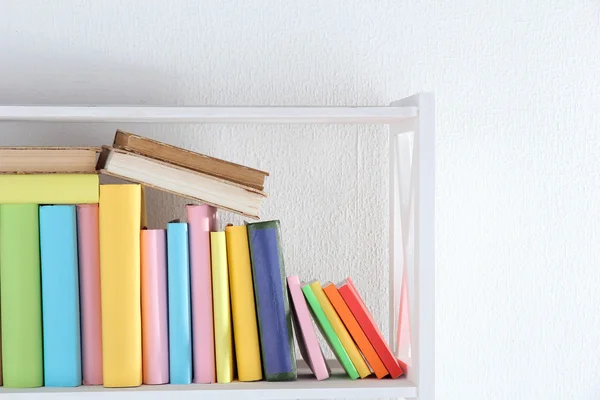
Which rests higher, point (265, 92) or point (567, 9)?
point (567, 9)

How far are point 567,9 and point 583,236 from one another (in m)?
0.34

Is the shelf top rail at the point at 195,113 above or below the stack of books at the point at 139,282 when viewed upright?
above

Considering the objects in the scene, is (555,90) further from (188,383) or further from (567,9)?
(188,383)

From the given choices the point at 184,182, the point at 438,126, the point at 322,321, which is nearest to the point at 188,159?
the point at 184,182

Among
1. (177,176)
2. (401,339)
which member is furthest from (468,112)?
(177,176)

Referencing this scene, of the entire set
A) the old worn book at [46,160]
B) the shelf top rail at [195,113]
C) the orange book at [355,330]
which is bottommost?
the orange book at [355,330]

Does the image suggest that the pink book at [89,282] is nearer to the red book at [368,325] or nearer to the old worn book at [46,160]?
the old worn book at [46,160]

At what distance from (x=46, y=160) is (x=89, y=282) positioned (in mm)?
154

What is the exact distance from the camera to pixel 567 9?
1137 mm

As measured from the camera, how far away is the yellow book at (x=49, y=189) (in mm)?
891

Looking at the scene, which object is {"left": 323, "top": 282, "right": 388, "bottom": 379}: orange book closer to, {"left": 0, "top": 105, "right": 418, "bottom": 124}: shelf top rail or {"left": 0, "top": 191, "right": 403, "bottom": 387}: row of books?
{"left": 0, "top": 191, "right": 403, "bottom": 387}: row of books

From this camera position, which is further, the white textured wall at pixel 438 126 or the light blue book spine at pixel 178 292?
the white textured wall at pixel 438 126

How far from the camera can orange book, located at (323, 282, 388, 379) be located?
0.92 metres

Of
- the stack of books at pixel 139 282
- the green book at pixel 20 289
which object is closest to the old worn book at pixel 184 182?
the stack of books at pixel 139 282
